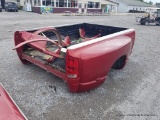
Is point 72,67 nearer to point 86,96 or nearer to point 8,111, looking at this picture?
point 86,96

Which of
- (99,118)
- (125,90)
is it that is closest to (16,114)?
(99,118)

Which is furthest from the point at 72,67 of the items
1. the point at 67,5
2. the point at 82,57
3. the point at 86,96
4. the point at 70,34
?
the point at 67,5

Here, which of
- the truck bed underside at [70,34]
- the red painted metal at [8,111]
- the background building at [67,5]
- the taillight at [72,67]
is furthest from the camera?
the background building at [67,5]

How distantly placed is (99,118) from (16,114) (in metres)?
1.54

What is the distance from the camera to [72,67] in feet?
10.7

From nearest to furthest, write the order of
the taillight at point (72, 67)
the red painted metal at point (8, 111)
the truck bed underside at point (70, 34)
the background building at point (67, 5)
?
1. the red painted metal at point (8, 111)
2. the taillight at point (72, 67)
3. the truck bed underside at point (70, 34)
4. the background building at point (67, 5)

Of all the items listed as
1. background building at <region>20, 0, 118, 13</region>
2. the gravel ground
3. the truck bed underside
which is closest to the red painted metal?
the gravel ground

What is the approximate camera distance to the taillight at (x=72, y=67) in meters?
Answer: 3.20

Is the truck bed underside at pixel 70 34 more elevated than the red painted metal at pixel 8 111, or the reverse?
the truck bed underside at pixel 70 34

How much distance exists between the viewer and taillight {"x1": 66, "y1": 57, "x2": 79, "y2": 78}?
10.5ft

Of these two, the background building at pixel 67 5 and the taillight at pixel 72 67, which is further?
the background building at pixel 67 5

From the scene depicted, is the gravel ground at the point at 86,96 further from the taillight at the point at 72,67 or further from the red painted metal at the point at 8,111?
the red painted metal at the point at 8,111

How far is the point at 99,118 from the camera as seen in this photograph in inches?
123

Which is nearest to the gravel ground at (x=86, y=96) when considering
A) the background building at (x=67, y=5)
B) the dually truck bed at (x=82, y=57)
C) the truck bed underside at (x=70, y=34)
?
the dually truck bed at (x=82, y=57)
